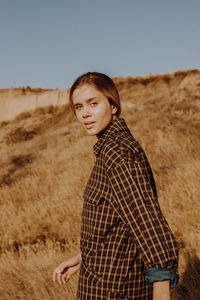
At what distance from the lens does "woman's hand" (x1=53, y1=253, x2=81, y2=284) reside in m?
1.61

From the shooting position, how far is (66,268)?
1.64 meters

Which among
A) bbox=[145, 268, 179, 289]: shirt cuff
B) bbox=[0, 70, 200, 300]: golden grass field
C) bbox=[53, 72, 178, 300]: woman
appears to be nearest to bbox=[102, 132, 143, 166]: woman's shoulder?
bbox=[53, 72, 178, 300]: woman

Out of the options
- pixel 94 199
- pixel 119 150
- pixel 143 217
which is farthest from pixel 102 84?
pixel 143 217

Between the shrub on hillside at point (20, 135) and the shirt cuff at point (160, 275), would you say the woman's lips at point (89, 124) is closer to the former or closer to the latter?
the shirt cuff at point (160, 275)

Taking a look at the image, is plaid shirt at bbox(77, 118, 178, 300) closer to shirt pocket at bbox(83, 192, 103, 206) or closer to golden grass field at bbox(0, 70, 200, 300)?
shirt pocket at bbox(83, 192, 103, 206)

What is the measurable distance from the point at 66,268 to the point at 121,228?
65cm

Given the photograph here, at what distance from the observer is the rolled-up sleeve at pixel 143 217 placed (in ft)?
3.27

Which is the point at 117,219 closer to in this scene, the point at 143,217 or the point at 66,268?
the point at 143,217

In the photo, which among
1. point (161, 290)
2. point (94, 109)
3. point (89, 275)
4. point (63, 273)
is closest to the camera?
point (161, 290)

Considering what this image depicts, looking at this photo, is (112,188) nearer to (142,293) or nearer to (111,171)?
(111,171)

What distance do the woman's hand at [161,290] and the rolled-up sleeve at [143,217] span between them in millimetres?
19

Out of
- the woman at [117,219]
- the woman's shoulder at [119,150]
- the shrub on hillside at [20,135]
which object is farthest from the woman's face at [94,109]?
the shrub on hillside at [20,135]

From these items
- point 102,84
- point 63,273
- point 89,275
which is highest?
point 102,84

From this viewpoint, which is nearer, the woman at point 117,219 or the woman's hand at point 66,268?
the woman at point 117,219
